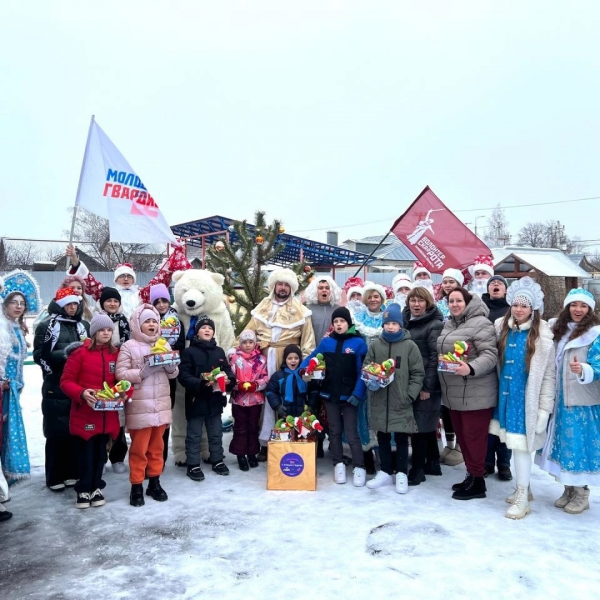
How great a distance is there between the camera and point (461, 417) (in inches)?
178

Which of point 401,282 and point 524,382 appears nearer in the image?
point 524,382

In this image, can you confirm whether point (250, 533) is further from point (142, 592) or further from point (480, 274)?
point (480, 274)

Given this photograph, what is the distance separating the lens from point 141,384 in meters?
4.52

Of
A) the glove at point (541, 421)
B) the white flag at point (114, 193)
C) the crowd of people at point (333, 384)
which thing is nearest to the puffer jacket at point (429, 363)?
the crowd of people at point (333, 384)

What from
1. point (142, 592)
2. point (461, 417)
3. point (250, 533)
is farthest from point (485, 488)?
point (142, 592)

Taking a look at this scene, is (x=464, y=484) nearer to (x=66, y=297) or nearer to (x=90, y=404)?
(x=90, y=404)

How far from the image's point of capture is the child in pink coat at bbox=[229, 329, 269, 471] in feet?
17.5

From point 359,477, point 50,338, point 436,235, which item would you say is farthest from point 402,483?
point 436,235

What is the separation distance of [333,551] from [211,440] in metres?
2.04

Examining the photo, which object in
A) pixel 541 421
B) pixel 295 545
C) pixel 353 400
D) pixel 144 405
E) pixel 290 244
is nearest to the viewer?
pixel 295 545

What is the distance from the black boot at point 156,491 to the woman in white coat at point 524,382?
2.78 meters

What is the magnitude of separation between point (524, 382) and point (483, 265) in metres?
2.65

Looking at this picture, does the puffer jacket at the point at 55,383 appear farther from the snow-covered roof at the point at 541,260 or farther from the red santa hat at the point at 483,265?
the snow-covered roof at the point at 541,260

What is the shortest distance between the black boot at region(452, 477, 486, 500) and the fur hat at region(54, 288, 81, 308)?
3628 millimetres
